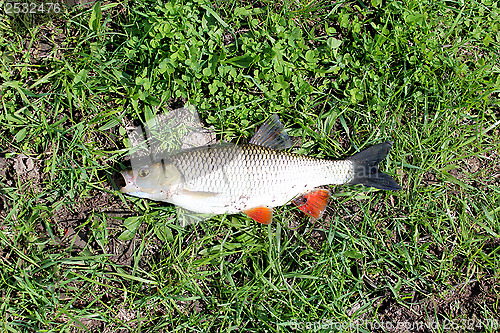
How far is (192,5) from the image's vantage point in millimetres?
2648

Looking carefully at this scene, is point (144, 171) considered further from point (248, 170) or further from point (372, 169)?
point (372, 169)

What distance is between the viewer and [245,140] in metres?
2.75

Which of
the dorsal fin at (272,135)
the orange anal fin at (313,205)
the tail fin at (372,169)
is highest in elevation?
the dorsal fin at (272,135)

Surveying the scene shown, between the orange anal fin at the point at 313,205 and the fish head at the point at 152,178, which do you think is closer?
the fish head at the point at 152,178

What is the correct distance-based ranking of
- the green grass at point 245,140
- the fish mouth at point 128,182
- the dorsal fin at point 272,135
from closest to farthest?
the fish mouth at point 128,182, the green grass at point 245,140, the dorsal fin at point 272,135

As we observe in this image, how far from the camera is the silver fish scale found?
2404 millimetres

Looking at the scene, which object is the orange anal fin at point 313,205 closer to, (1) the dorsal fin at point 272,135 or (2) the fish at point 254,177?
(2) the fish at point 254,177

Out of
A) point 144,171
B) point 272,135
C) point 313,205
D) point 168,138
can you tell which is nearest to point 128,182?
point 144,171

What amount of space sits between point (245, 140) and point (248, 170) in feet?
1.28

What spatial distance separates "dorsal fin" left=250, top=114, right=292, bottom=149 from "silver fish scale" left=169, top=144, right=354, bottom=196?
0.14 meters

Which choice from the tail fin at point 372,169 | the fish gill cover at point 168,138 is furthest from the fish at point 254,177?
the fish gill cover at point 168,138

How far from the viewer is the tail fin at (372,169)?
2.66m

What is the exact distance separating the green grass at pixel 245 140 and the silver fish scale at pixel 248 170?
27cm

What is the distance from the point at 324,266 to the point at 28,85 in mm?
2820
